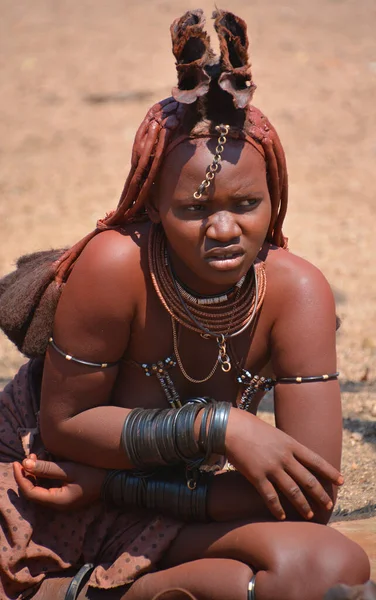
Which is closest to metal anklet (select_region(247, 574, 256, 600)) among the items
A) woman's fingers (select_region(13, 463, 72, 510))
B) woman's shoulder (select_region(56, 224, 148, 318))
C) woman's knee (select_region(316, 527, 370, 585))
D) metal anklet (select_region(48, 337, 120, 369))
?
woman's knee (select_region(316, 527, 370, 585))

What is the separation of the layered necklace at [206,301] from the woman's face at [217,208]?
15 centimetres

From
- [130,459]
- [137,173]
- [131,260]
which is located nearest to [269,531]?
[130,459]

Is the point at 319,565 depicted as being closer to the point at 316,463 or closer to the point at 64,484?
the point at 316,463

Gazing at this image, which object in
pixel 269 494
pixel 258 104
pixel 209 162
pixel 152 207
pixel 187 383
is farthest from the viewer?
pixel 258 104

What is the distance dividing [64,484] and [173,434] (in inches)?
19.1

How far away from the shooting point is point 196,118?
9.04 feet

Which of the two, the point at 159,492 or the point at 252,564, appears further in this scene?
the point at 159,492

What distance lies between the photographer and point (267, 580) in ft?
9.03

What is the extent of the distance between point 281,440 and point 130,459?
477 mm

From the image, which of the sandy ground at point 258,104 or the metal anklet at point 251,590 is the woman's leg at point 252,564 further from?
the sandy ground at point 258,104

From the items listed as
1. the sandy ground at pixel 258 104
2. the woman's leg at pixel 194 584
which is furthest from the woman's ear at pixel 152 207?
the sandy ground at pixel 258 104

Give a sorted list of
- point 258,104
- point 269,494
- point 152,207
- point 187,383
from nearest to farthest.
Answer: point 269,494
point 152,207
point 187,383
point 258,104

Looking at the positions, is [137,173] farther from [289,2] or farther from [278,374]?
[289,2]

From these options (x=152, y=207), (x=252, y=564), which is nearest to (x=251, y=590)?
(x=252, y=564)
